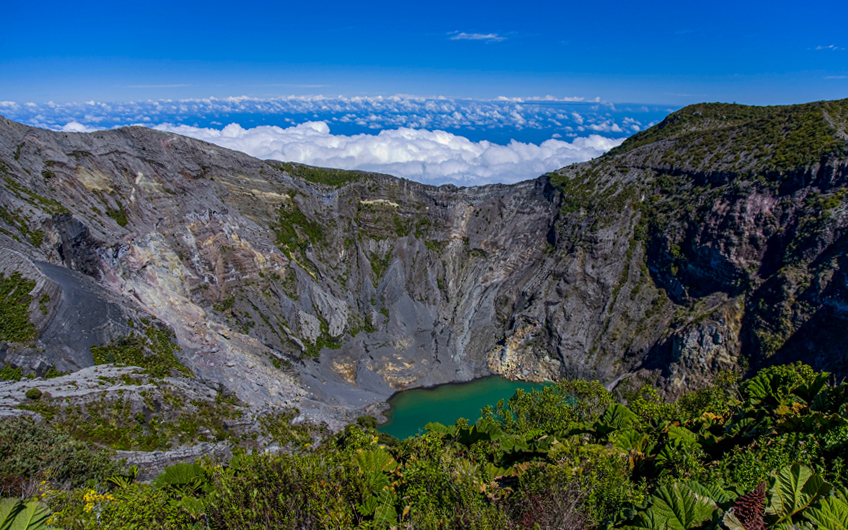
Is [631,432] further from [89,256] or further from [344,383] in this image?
[89,256]

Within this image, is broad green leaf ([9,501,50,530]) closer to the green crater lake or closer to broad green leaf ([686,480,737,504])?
broad green leaf ([686,480,737,504])

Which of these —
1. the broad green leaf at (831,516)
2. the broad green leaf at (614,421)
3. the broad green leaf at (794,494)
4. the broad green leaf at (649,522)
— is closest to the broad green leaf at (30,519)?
the broad green leaf at (649,522)

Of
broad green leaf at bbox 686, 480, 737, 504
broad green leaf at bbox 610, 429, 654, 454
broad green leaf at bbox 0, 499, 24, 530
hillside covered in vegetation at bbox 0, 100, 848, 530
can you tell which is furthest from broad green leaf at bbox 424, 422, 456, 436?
broad green leaf at bbox 0, 499, 24, 530

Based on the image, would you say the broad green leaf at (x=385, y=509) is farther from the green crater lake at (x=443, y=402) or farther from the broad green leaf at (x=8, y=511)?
the green crater lake at (x=443, y=402)

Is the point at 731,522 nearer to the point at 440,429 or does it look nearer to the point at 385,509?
the point at 385,509

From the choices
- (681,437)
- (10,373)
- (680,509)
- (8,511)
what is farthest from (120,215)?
(680,509)

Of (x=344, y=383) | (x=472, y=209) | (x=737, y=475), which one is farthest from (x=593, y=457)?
(x=472, y=209)
